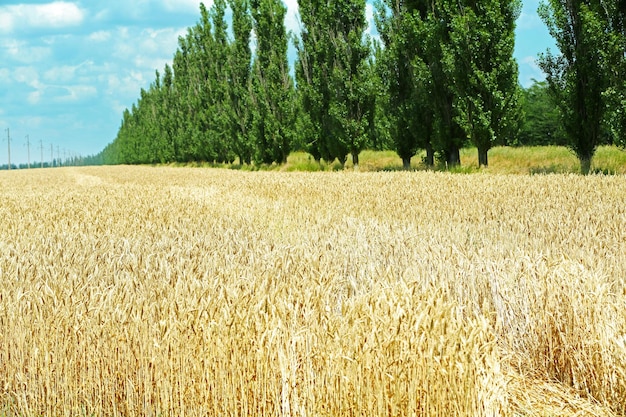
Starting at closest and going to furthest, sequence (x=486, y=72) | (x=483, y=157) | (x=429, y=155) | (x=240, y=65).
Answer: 1. (x=486, y=72)
2. (x=483, y=157)
3. (x=429, y=155)
4. (x=240, y=65)

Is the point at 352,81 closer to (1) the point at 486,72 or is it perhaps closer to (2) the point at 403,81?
(2) the point at 403,81

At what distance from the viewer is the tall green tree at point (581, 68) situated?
18312 mm

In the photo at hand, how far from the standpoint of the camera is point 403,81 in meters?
26.8

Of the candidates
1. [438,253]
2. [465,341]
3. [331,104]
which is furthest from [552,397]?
[331,104]

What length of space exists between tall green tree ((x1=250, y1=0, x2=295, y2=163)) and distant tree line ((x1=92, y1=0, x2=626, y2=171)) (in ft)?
0.24

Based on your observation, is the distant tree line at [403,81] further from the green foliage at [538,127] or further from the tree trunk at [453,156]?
the green foliage at [538,127]

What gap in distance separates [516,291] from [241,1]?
137 ft

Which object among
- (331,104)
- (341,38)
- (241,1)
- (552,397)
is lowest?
(552,397)

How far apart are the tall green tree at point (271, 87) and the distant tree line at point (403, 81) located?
2.9 inches

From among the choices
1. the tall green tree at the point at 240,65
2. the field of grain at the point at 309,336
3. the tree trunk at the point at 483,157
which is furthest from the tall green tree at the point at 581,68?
the tall green tree at the point at 240,65

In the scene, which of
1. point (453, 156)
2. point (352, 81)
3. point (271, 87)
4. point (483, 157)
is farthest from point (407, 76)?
point (271, 87)

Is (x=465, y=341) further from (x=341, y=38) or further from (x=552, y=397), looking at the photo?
(x=341, y=38)

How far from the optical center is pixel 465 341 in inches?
104

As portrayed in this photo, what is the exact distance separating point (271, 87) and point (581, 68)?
854 inches
